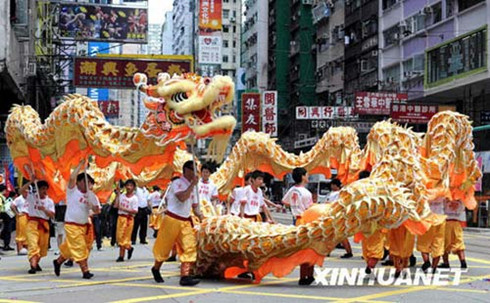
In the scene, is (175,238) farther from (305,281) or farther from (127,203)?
(127,203)

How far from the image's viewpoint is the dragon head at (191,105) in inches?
338

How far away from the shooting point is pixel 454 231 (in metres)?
10.6

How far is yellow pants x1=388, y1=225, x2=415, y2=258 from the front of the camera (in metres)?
9.45

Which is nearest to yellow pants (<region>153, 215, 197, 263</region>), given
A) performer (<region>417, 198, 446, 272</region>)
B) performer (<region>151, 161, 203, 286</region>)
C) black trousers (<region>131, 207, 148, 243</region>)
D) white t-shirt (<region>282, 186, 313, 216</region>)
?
performer (<region>151, 161, 203, 286</region>)

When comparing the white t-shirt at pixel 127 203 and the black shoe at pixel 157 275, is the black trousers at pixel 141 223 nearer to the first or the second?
the white t-shirt at pixel 127 203

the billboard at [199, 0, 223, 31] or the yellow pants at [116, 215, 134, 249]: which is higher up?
the billboard at [199, 0, 223, 31]

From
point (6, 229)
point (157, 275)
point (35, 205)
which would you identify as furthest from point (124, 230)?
point (157, 275)

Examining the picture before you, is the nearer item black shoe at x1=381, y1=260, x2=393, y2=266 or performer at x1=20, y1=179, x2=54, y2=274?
performer at x1=20, y1=179, x2=54, y2=274

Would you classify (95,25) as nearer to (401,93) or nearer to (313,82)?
(401,93)

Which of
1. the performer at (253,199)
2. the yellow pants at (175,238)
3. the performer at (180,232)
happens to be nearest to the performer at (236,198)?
the performer at (253,199)

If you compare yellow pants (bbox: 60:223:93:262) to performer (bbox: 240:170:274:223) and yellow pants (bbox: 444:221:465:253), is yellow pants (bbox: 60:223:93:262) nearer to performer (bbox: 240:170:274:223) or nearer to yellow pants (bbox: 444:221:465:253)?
performer (bbox: 240:170:274:223)

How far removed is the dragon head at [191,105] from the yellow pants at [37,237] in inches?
103

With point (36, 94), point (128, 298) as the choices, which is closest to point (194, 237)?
point (128, 298)

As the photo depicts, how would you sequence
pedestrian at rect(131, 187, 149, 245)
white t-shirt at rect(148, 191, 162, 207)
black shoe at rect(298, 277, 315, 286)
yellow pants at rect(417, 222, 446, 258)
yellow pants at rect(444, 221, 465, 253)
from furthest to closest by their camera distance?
white t-shirt at rect(148, 191, 162, 207) < pedestrian at rect(131, 187, 149, 245) < yellow pants at rect(444, 221, 465, 253) < yellow pants at rect(417, 222, 446, 258) < black shoe at rect(298, 277, 315, 286)
